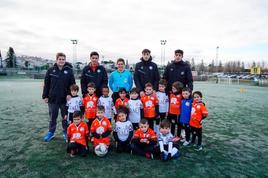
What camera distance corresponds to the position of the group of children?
15.4ft

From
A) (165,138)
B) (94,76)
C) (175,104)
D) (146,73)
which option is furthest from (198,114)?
(94,76)

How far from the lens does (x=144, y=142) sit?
15.4 ft

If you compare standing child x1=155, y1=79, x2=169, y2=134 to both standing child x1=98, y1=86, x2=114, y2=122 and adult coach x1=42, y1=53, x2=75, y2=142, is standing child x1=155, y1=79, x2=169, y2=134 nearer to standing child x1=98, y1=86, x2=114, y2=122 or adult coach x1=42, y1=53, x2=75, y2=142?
standing child x1=98, y1=86, x2=114, y2=122

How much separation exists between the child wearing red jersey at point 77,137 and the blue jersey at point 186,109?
7.89 feet

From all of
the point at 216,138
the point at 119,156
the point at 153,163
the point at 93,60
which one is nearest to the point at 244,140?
the point at 216,138

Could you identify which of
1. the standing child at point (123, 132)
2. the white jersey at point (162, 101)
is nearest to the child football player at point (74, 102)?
the standing child at point (123, 132)

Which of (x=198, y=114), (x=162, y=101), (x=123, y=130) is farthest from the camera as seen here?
(x=162, y=101)

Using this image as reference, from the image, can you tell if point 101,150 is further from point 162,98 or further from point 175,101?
point 175,101

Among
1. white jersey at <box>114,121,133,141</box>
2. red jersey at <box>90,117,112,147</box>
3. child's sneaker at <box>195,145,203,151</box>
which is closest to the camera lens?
red jersey at <box>90,117,112,147</box>

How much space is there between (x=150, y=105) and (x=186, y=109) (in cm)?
90

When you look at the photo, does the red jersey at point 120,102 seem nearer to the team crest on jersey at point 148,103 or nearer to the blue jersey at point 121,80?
the blue jersey at point 121,80

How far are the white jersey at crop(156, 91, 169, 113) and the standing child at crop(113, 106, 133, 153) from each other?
3.78ft

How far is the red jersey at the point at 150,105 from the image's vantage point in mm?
5465

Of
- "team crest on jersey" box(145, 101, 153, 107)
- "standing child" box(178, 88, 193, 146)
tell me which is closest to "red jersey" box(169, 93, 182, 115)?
"standing child" box(178, 88, 193, 146)
